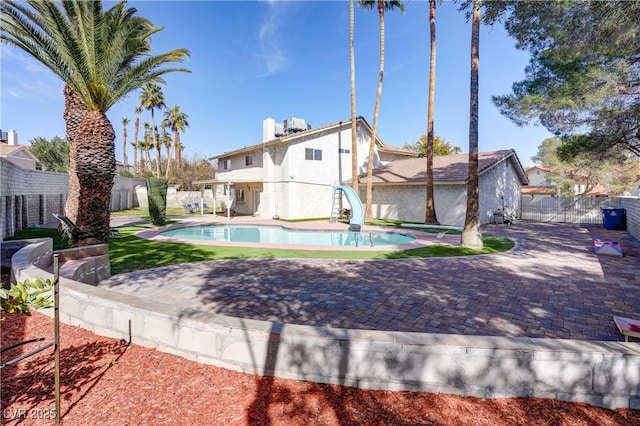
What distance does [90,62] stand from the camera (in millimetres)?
9547

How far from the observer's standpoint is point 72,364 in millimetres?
3809

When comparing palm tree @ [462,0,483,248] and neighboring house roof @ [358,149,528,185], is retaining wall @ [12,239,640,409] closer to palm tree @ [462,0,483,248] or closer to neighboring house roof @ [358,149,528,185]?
palm tree @ [462,0,483,248]

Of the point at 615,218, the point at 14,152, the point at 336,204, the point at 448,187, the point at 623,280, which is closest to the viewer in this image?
the point at 623,280

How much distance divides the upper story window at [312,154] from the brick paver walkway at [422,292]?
57.2ft

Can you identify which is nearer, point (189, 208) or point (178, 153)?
point (189, 208)

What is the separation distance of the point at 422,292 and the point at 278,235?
13315 mm

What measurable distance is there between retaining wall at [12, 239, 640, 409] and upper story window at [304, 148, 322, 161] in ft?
77.3

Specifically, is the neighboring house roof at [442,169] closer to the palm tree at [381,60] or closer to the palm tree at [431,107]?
the palm tree at [431,107]

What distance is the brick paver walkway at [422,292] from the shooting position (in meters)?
5.38

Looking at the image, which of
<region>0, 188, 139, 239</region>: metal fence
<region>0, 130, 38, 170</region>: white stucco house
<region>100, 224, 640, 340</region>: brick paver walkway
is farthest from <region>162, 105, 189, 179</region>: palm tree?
<region>100, 224, 640, 340</region>: brick paver walkway

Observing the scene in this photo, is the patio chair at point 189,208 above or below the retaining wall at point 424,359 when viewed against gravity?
above

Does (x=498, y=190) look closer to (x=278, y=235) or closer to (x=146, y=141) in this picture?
(x=278, y=235)

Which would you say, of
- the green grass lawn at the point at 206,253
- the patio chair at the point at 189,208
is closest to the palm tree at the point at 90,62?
the green grass lawn at the point at 206,253

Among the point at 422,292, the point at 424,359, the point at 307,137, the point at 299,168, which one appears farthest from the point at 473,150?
the point at 307,137
